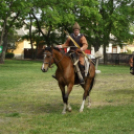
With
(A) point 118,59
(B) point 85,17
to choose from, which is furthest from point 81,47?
(A) point 118,59

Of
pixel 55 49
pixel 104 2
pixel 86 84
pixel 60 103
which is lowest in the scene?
pixel 60 103

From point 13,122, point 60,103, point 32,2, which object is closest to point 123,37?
point 32,2

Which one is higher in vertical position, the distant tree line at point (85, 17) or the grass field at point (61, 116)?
the distant tree line at point (85, 17)

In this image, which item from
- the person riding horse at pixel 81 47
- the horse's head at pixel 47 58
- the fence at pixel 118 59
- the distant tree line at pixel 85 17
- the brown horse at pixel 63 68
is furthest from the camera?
the fence at pixel 118 59

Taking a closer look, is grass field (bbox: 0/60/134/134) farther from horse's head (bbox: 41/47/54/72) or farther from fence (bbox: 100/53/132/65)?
fence (bbox: 100/53/132/65)

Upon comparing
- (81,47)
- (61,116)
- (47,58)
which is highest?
(81,47)

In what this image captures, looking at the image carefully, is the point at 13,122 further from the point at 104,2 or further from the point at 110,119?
the point at 104,2

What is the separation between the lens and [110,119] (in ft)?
30.1

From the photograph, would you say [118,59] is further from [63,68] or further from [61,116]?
[61,116]

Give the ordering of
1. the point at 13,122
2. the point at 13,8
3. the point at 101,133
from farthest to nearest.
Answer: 1. the point at 13,8
2. the point at 13,122
3. the point at 101,133

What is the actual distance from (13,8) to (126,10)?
62.7ft

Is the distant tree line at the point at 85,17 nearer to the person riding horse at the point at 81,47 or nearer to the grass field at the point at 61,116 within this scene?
the grass field at the point at 61,116

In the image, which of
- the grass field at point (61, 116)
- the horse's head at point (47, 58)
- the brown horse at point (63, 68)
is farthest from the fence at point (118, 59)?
the horse's head at point (47, 58)

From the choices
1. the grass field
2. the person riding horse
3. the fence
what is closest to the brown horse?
the person riding horse
